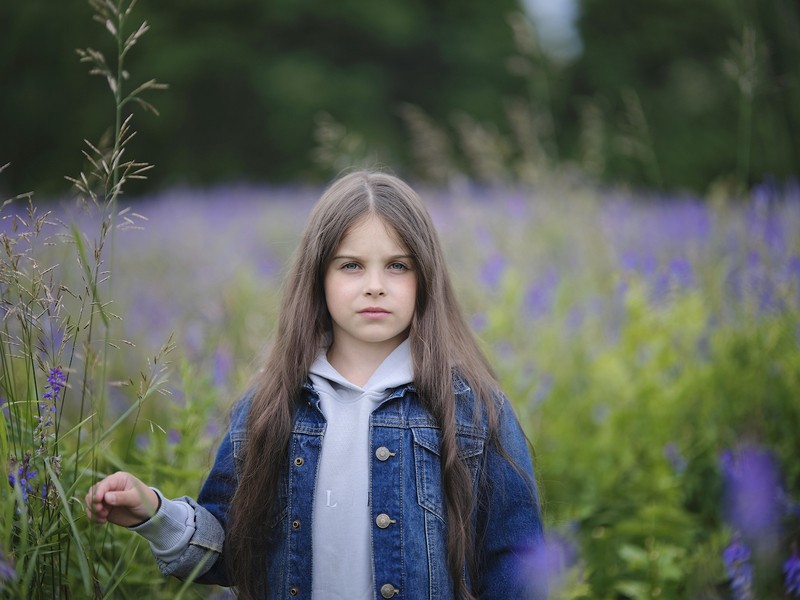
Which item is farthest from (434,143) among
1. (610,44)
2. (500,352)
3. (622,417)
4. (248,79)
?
(610,44)

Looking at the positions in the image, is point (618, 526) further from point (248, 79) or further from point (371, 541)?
point (248, 79)

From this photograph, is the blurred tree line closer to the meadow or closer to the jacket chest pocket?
the meadow

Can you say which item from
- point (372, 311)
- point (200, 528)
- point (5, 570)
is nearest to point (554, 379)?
point (372, 311)

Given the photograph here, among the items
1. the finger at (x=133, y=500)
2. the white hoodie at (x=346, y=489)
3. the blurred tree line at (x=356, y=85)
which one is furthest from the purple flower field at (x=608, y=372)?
the blurred tree line at (x=356, y=85)

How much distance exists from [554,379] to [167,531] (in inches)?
71.2

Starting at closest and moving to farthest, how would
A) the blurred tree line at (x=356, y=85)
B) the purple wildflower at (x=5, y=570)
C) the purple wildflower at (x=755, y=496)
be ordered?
the purple wildflower at (x=5, y=570) → the purple wildflower at (x=755, y=496) → the blurred tree line at (x=356, y=85)

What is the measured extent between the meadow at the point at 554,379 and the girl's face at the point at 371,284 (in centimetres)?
35

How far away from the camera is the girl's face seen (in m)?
1.51

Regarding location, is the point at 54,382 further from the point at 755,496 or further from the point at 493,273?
the point at 493,273

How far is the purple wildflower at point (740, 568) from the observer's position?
5.64ft

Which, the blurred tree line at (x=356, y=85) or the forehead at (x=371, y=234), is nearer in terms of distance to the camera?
the forehead at (x=371, y=234)

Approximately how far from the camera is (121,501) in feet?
4.47

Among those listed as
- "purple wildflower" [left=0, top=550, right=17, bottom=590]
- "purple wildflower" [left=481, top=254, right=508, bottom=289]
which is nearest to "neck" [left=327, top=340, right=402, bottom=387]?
"purple wildflower" [left=0, top=550, right=17, bottom=590]

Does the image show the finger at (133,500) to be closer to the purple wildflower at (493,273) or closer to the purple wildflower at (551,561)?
the purple wildflower at (551,561)
